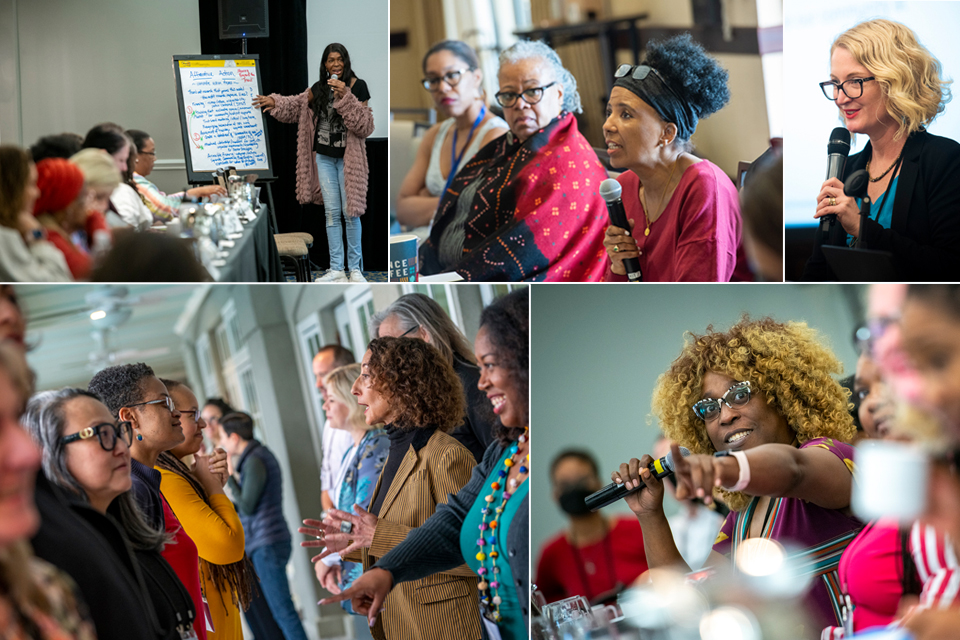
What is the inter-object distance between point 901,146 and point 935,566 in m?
1.65

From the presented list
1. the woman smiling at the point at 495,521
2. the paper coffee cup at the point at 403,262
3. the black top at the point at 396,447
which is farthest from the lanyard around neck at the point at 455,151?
the black top at the point at 396,447

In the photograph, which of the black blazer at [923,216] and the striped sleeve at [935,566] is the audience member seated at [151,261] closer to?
the black blazer at [923,216]

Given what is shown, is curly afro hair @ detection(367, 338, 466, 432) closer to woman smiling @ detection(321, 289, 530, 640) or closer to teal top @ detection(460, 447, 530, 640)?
woman smiling @ detection(321, 289, 530, 640)

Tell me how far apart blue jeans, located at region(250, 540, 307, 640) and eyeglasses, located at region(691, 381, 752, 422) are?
5.13ft

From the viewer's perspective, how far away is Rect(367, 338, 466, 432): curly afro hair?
3.11m

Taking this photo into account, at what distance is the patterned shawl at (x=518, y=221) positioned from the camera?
316cm

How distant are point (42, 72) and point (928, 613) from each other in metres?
3.33

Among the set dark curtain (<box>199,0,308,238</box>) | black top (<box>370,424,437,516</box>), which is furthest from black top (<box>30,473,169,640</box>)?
dark curtain (<box>199,0,308,238</box>)

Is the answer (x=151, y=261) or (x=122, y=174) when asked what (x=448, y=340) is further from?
(x=122, y=174)

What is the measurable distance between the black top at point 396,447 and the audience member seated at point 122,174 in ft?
3.89

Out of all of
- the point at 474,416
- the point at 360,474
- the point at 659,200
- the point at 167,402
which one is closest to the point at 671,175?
the point at 659,200

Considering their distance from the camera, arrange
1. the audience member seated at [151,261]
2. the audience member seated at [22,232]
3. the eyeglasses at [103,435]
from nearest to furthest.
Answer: the eyeglasses at [103,435], the audience member seated at [22,232], the audience member seated at [151,261]

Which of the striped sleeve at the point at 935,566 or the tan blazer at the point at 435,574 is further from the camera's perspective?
the tan blazer at the point at 435,574

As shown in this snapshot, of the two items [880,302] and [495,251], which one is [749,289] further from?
[495,251]
